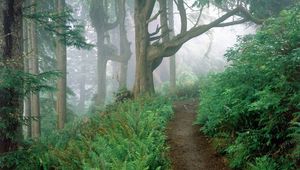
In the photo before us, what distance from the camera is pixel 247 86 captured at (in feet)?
28.0

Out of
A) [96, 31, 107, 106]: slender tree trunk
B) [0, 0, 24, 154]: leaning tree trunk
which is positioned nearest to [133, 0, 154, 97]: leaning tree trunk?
[0, 0, 24, 154]: leaning tree trunk

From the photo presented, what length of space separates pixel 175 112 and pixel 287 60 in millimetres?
8083

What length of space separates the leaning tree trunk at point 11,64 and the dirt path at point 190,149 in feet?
15.2

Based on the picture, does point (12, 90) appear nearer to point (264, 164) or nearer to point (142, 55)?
point (264, 164)

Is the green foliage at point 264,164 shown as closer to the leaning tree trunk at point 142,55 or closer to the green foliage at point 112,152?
the green foliage at point 112,152

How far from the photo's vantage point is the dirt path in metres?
8.47

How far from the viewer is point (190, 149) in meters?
9.61

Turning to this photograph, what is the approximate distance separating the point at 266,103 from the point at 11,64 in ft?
22.8

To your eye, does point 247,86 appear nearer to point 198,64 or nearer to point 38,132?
point 38,132

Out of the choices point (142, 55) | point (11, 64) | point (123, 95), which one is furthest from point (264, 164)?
point (123, 95)

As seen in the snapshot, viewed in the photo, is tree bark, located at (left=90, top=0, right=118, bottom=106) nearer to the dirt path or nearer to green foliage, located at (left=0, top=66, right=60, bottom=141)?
the dirt path

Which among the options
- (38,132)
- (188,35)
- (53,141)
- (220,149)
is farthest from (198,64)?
(220,149)

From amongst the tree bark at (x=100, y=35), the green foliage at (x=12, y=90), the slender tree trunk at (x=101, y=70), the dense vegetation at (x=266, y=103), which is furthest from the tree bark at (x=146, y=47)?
the slender tree trunk at (x=101, y=70)

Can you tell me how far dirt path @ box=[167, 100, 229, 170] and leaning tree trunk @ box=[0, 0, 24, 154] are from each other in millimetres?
4633
